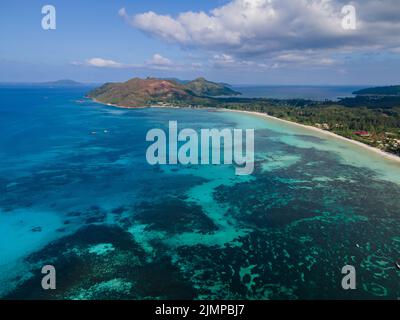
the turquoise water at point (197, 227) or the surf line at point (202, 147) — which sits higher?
the surf line at point (202, 147)

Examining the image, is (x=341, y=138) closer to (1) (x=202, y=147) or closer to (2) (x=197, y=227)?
(1) (x=202, y=147)

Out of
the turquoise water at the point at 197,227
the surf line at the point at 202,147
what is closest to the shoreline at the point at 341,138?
the turquoise water at the point at 197,227

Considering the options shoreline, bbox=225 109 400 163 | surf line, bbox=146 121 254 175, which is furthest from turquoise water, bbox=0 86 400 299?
surf line, bbox=146 121 254 175

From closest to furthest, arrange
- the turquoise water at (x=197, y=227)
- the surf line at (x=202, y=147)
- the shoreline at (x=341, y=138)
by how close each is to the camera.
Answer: the turquoise water at (x=197, y=227)
the surf line at (x=202, y=147)
the shoreline at (x=341, y=138)

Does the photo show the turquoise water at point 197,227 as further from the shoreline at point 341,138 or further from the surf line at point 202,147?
the surf line at point 202,147

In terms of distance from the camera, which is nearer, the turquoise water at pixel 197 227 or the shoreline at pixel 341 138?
the turquoise water at pixel 197 227

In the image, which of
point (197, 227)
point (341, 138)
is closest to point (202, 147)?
point (341, 138)
